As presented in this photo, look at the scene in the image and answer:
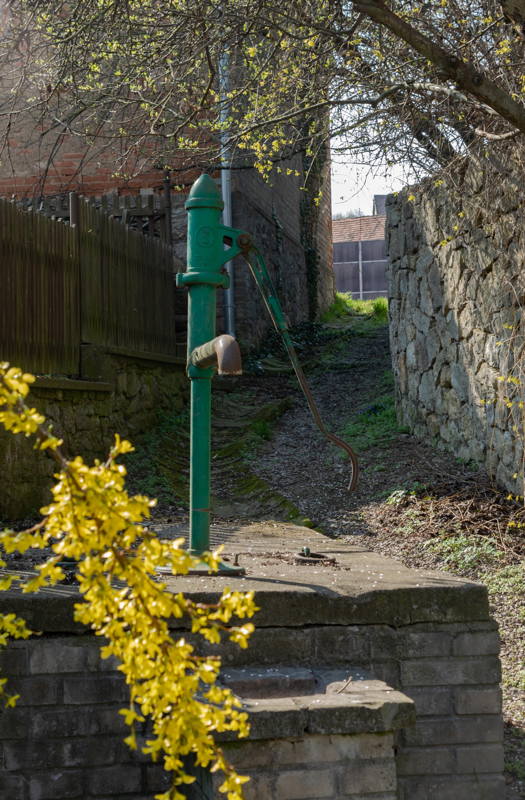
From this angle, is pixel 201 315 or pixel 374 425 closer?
pixel 201 315

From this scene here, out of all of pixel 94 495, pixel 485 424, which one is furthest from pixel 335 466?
pixel 94 495

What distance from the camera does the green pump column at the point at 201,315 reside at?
141 inches

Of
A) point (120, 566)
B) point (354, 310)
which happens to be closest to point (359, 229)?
point (354, 310)

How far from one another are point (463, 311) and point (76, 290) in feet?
10.8

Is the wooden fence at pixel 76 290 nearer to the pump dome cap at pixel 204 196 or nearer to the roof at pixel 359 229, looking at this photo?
the pump dome cap at pixel 204 196

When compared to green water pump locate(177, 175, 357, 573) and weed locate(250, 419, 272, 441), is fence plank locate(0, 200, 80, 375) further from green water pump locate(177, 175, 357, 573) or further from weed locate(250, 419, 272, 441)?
green water pump locate(177, 175, 357, 573)

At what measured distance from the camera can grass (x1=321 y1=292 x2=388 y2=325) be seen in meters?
15.7

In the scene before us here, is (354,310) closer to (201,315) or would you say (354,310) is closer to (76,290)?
(76,290)

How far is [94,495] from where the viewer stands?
1698mm

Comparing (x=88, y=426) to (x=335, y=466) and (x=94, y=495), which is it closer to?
(x=335, y=466)

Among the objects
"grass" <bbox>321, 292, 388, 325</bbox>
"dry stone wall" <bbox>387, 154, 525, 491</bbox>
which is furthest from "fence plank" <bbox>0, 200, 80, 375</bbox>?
"grass" <bbox>321, 292, 388, 325</bbox>

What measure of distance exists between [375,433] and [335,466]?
0.80m

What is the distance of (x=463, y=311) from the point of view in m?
7.51

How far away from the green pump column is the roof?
3202 cm
